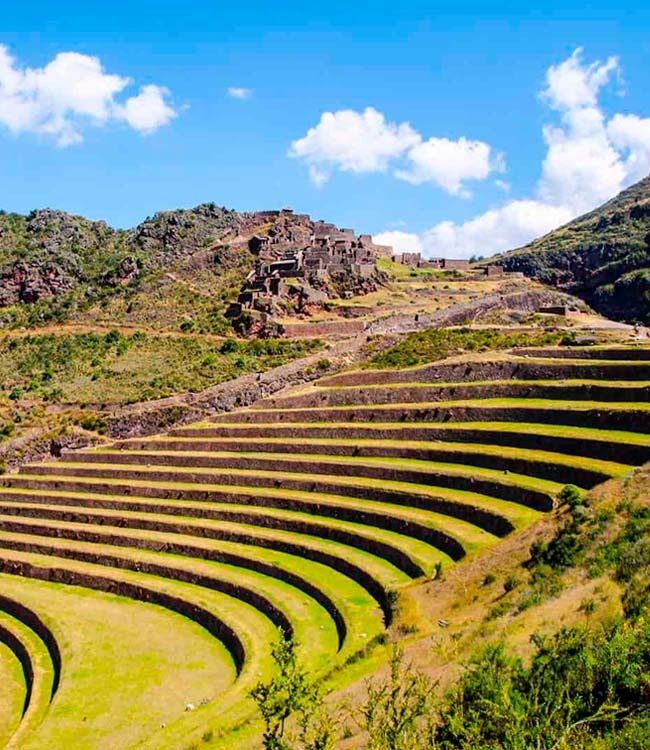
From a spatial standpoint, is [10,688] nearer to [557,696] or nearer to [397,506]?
[397,506]

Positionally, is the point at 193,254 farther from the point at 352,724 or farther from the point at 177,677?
the point at 352,724

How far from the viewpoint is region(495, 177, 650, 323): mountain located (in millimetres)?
57562

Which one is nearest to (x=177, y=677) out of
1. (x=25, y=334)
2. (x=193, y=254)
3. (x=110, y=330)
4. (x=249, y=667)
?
(x=249, y=667)

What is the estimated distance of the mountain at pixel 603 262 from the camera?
57.6 meters

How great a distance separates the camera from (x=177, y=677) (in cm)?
1692

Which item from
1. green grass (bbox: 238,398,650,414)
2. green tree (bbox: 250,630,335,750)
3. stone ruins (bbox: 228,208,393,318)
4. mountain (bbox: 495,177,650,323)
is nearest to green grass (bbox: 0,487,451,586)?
green grass (bbox: 238,398,650,414)

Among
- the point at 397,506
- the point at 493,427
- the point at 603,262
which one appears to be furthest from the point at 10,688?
the point at 603,262

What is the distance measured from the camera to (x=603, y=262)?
67.8 m

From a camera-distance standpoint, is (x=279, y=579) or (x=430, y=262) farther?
(x=430, y=262)

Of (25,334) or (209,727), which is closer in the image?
(209,727)

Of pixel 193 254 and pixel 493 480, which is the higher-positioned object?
pixel 193 254

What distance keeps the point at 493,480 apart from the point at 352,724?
1016 cm

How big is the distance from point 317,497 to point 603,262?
2090 inches

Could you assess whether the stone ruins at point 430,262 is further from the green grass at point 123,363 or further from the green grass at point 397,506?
the green grass at point 397,506
